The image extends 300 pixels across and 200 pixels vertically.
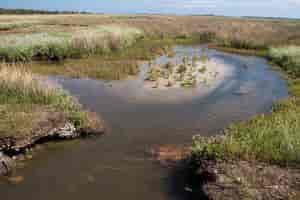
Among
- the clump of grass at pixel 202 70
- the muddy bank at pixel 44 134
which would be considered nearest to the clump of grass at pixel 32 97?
the muddy bank at pixel 44 134

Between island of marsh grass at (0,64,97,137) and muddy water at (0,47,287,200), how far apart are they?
0.85 meters

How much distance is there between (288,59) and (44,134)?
1972cm

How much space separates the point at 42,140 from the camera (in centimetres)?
899

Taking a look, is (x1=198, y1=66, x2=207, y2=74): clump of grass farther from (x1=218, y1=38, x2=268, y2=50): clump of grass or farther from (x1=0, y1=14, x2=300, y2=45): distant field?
(x1=0, y1=14, x2=300, y2=45): distant field

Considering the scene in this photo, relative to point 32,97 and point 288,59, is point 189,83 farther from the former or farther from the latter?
point 288,59

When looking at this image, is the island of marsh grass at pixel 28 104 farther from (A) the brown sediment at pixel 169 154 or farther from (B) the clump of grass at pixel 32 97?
(A) the brown sediment at pixel 169 154

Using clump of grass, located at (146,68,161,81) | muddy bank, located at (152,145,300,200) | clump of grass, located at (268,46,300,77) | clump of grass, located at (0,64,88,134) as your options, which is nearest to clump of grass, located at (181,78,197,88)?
clump of grass, located at (146,68,161,81)

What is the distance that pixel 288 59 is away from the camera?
23.5 meters


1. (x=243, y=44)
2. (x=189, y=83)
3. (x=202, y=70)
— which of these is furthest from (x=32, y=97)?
(x=243, y=44)

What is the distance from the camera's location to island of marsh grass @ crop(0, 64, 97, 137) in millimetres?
8609

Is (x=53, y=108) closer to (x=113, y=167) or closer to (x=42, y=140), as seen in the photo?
(x=42, y=140)

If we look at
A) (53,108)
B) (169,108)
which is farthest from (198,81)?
(53,108)

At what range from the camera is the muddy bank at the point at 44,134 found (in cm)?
780

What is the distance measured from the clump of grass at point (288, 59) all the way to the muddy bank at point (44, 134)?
14483mm
